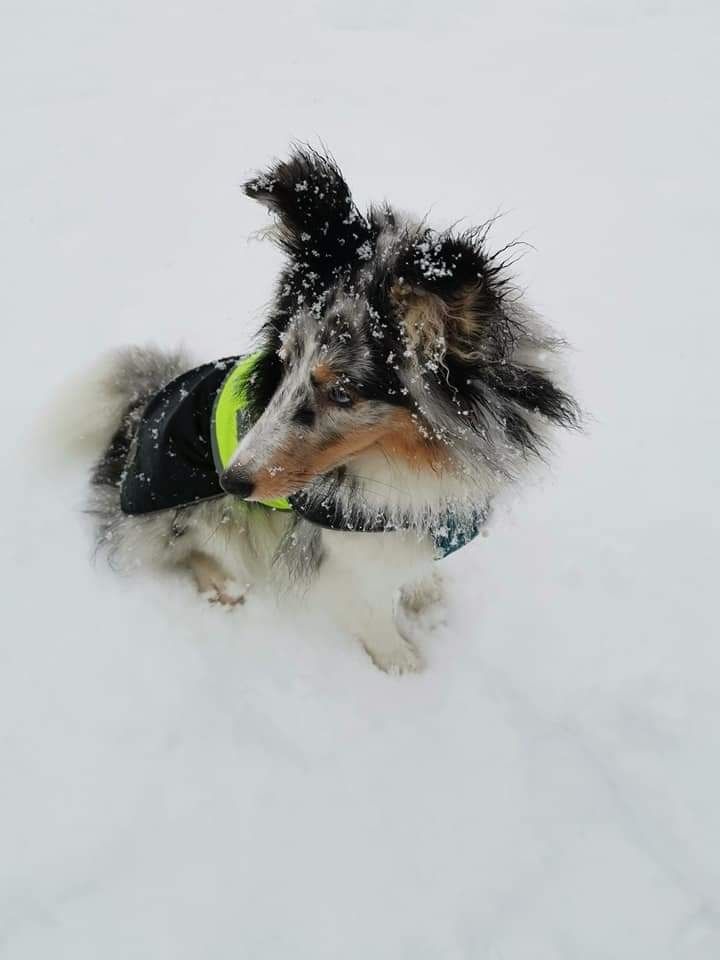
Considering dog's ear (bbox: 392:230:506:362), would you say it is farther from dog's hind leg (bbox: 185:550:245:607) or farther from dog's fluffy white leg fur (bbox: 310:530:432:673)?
dog's hind leg (bbox: 185:550:245:607)

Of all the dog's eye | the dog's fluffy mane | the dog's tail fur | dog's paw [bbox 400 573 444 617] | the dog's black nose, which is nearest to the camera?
the dog's fluffy mane

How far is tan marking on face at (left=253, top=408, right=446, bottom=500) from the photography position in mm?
2127

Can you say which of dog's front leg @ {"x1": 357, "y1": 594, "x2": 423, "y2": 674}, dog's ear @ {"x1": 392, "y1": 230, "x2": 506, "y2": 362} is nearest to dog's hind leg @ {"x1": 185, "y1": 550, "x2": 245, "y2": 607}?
dog's front leg @ {"x1": 357, "y1": 594, "x2": 423, "y2": 674}

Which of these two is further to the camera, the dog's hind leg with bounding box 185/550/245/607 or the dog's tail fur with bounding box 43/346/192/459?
the dog's hind leg with bounding box 185/550/245/607

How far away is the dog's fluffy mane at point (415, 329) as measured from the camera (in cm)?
187

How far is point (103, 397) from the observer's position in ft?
10.7

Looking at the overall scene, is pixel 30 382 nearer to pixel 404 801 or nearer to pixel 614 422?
pixel 404 801

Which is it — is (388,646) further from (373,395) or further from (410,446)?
(373,395)

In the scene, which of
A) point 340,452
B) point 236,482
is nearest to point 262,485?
point 236,482

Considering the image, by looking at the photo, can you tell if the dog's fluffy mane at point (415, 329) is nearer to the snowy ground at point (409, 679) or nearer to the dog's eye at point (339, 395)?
the dog's eye at point (339, 395)

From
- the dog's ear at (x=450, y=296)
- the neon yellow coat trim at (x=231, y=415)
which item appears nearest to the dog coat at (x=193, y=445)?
the neon yellow coat trim at (x=231, y=415)

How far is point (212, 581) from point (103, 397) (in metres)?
1.15

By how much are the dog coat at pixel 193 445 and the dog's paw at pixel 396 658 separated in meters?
0.77

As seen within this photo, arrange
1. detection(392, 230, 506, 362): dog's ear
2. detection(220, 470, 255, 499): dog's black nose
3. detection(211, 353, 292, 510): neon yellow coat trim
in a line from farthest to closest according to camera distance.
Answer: detection(211, 353, 292, 510): neon yellow coat trim, detection(220, 470, 255, 499): dog's black nose, detection(392, 230, 506, 362): dog's ear
